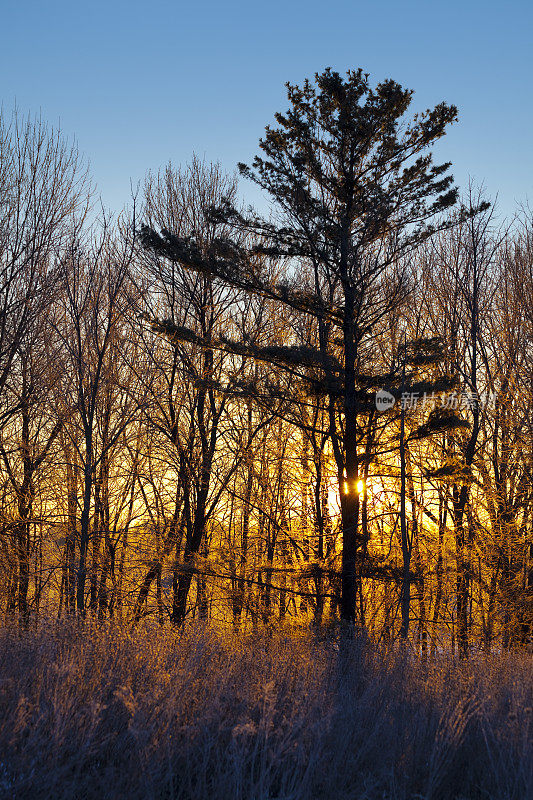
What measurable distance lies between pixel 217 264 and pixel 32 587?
1271 cm

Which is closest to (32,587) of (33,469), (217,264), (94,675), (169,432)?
(33,469)

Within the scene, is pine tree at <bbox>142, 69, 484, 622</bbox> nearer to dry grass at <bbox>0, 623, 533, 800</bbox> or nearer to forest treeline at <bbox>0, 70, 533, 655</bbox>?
forest treeline at <bbox>0, 70, 533, 655</bbox>

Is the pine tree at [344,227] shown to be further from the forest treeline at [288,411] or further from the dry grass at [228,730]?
the dry grass at [228,730]

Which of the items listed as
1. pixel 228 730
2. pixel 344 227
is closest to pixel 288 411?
pixel 344 227

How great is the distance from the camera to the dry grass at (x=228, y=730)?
15.3 ft

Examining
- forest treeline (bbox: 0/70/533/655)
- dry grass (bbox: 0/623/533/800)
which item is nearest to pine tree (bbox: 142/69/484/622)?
forest treeline (bbox: 0/70/533/655)

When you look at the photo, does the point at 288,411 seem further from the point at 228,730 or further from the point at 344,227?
the point at 228,730

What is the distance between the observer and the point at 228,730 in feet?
18.1

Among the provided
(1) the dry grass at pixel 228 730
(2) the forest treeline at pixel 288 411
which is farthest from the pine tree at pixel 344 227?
(1) the dry grass at pixel 228 730

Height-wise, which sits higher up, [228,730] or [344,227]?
[344,227]

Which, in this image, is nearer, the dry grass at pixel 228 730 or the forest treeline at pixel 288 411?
the dry grass at pixel 228 730

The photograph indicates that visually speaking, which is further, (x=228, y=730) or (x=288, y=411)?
(x=288, y=411)

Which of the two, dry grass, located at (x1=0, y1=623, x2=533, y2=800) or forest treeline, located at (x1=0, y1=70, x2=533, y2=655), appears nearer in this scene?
dry grass, located at (x1=0, y1=623, x2=533, y2=800)

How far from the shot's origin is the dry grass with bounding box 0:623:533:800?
4668 millimetres
